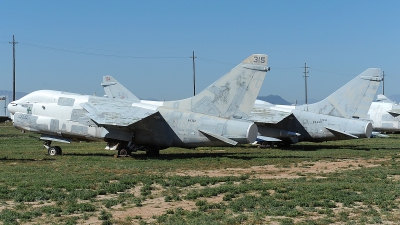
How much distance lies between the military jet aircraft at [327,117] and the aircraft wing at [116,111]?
421 inches

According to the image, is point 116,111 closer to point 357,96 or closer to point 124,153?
point 124,153

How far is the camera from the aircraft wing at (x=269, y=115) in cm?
3828

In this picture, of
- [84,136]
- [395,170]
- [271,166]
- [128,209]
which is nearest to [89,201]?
[128,209]

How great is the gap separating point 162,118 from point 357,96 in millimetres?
16318

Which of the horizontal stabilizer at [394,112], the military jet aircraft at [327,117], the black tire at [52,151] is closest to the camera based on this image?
the black tire at [52,151]

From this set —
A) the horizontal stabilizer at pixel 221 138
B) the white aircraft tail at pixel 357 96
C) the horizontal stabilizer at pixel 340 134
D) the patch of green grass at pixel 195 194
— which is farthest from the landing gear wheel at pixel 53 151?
the white aircraft tail at pixel 357 96

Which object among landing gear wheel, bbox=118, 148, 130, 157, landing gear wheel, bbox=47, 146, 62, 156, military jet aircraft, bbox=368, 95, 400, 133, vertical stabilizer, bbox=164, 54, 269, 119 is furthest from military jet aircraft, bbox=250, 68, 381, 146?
military jet aircraft, bbox=368, 95, 400, 133

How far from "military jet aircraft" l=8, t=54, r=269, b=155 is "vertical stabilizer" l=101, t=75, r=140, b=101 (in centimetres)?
1345

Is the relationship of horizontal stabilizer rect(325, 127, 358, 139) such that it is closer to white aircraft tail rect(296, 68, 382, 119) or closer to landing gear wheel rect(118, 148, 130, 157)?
white aircraft tail rect(296, 68, 382, 119)

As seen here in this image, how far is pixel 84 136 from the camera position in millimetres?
30203

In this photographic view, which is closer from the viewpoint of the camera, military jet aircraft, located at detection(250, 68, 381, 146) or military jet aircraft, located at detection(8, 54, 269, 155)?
military jet aircraft, located at detection(8, 54, 269, 155)

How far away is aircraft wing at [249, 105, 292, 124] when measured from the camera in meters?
38.3

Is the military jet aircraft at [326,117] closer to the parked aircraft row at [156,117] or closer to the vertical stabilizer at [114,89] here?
the parked aircraft row at [156,117]

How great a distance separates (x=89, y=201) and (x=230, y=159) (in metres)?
14.3
